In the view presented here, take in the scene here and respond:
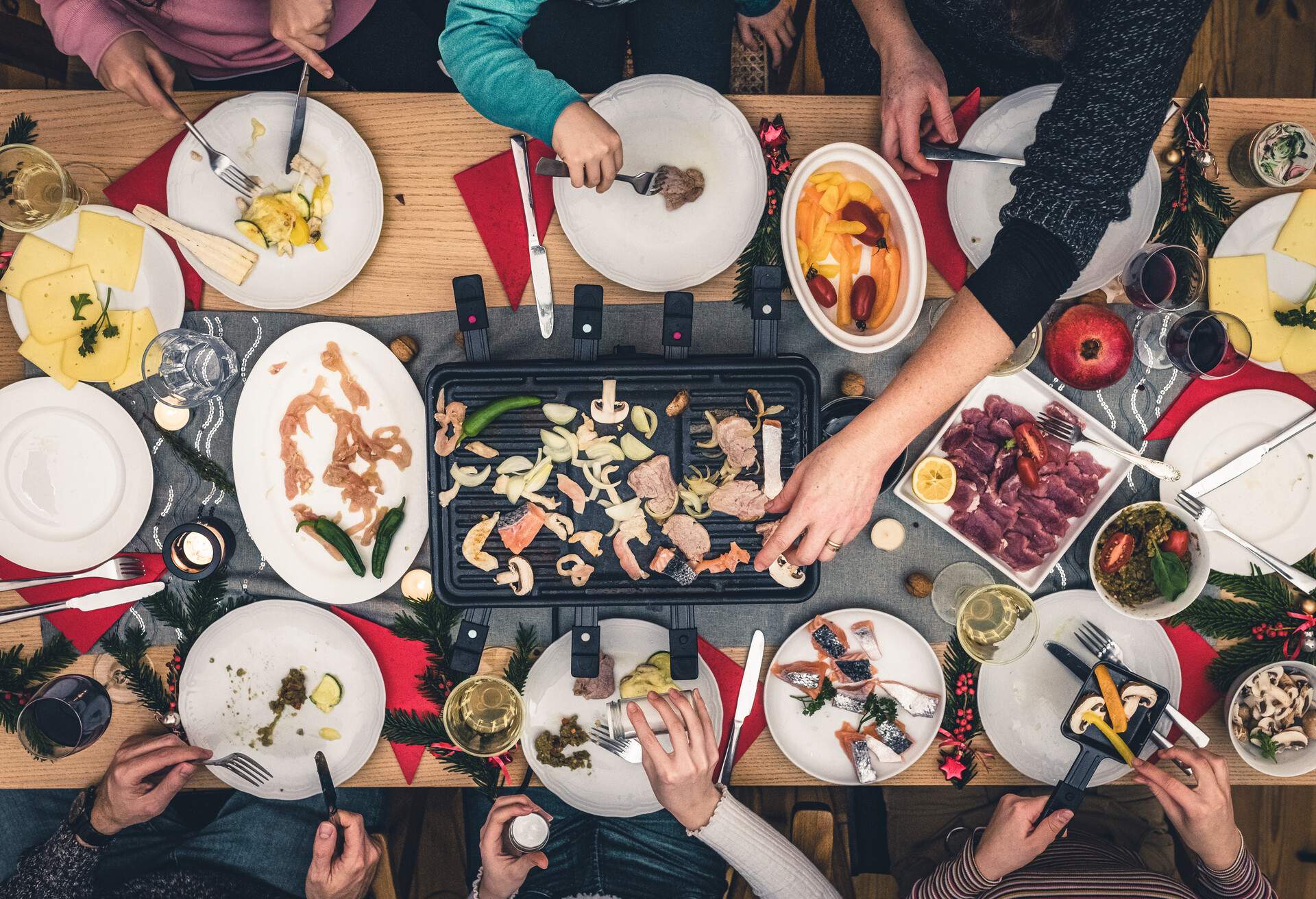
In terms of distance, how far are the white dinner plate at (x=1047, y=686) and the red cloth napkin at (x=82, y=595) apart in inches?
86.9

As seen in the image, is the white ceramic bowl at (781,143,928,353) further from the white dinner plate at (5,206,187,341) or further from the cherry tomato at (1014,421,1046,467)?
the white dinner plate at (5,206,187,341)

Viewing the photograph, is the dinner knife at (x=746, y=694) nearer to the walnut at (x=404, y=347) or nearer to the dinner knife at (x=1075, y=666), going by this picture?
the dinner knife at (x=1075, y=666)

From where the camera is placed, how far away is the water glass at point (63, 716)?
174cm

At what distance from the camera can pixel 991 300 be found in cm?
145

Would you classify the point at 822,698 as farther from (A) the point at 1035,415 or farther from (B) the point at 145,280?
(B) the point at 145,280

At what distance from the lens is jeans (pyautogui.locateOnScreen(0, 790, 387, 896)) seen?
2.15 metres

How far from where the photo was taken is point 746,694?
5.88 feet

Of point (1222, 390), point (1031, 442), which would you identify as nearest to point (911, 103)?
point (1031, 442)

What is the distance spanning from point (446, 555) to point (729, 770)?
3.02 feet

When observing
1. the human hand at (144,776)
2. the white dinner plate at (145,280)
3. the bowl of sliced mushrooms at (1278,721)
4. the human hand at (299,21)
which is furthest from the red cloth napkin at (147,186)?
the bowl of sliced mushrooms at (1278,721)

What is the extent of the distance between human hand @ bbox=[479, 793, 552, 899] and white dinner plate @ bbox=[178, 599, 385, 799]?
37 centimetres

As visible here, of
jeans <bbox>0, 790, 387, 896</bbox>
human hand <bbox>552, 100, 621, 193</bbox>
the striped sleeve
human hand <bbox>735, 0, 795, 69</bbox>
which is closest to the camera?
human hand <bbox>552, 100, 621, 193</bbox>

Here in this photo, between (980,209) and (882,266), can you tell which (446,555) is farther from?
(980,209)

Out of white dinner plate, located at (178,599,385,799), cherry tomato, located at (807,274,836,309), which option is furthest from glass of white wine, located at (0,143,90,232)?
cherry tomato, located at (807,274,836,309)
